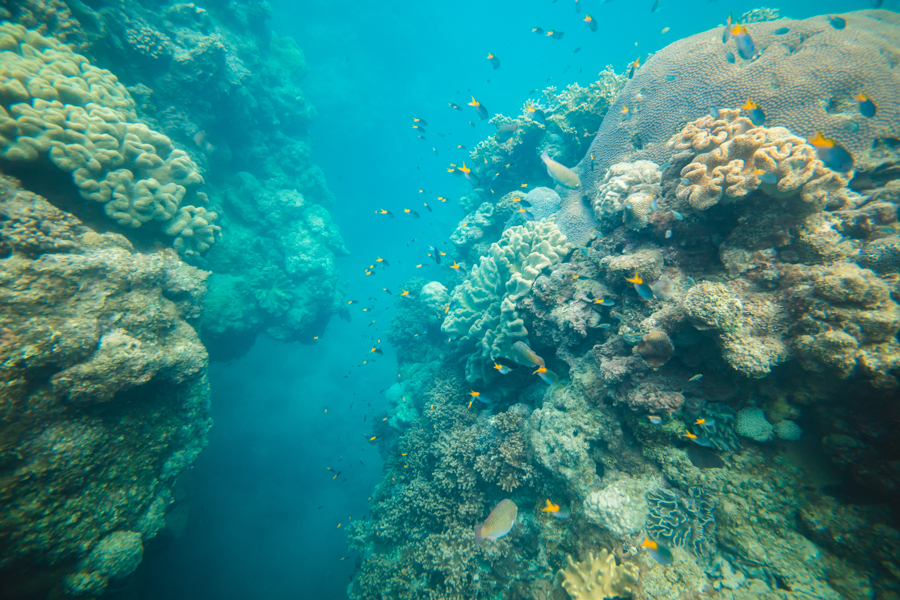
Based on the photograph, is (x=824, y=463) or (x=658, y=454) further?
(x=658, y=454)

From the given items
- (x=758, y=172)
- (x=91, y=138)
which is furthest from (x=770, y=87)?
(x=91, y=138)

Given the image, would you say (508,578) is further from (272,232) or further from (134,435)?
(272,232)

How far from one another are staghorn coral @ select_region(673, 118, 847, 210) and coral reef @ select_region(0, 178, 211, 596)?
760 centimetres

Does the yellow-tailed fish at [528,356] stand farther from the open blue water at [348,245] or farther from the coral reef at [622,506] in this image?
the open blue water at [348,245]

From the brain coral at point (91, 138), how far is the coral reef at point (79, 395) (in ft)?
2.12

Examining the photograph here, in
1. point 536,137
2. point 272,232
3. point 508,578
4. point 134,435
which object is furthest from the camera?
point 272,232

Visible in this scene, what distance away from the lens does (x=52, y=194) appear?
15.0 ft

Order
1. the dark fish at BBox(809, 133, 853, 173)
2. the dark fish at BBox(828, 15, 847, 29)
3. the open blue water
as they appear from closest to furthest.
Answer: the dark fish at BBox(809, 133, 853, 173) → the dark fish at BBox(828, 15, 847, 29) → the open blue water

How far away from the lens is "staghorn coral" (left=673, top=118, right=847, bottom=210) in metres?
3.02

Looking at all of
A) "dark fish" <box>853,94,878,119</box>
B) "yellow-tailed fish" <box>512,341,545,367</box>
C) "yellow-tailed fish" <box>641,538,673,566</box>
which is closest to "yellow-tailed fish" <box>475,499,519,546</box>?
"yellow-tailed fish" <box>641,538,673,566</box>

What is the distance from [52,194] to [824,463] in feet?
34.0

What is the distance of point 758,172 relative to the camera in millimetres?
3088

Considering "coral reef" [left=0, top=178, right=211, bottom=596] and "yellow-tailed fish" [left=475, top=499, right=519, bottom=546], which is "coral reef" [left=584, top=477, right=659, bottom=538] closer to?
"yellow-tailed fish" [left=475, top=499, right=519, bottom=546]

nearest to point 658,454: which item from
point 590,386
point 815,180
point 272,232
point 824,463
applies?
point 590,386
